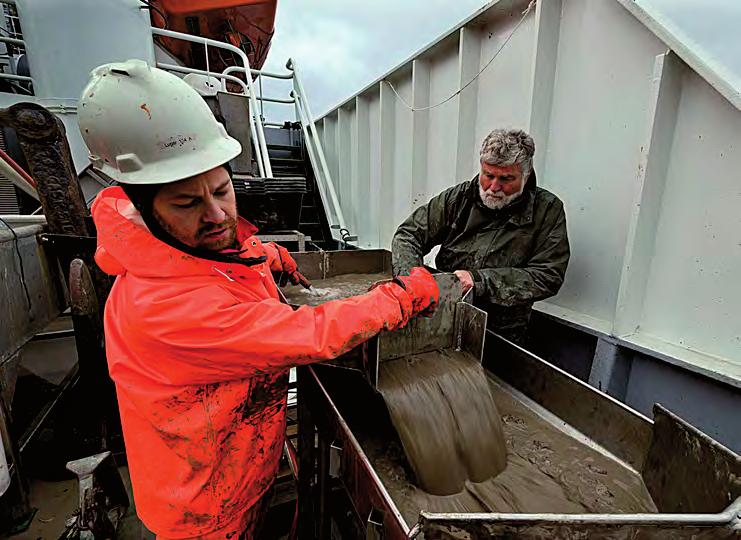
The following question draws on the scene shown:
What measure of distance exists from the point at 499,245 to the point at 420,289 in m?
0.97

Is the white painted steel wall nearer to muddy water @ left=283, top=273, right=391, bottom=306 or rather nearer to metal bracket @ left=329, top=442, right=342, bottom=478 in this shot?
muddy water @ left=283, top=273, right=391, bottom=306

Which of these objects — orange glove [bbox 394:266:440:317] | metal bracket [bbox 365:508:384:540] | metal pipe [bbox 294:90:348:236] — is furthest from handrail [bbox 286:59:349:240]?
metal bracket [bbox 365:508:384:540]

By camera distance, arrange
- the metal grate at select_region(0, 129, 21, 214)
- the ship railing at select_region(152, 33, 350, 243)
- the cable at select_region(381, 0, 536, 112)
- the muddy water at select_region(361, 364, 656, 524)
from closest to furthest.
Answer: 1. the muddy water at select_region(361, 364, 656, 524)
2. the cable at select_region(381, 0, 536, 112)
3. the metal grate at select_region(0, 129, 21, 214)
4. the ship railing at select_region(152, 33, 350, 243)

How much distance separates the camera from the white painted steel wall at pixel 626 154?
1580 millimetres

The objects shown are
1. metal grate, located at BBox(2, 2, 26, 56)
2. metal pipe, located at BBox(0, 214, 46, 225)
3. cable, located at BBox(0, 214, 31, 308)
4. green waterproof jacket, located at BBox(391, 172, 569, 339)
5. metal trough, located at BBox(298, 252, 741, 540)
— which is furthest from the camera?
metal grate, located at BBox(2, 2, 26, 56)

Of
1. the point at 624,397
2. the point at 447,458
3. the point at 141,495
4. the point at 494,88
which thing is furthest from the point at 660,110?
the point at 141,495

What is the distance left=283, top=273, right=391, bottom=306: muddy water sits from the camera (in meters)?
2.48

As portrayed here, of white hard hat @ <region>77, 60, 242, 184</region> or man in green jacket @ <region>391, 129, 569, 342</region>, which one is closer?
white hard hat @ <region>77, 60, 242, 184</region>

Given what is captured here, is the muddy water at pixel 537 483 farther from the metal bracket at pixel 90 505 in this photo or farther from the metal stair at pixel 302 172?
the metal stair at pixel 302 172

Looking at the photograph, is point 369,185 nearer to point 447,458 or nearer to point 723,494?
point 447,458

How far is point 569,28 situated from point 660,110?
81cm

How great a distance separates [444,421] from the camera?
142 centimetres

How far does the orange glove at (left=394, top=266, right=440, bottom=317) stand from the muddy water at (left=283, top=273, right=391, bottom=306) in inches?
45.9

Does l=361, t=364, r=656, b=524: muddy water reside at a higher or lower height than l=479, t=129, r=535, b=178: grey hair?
lower
